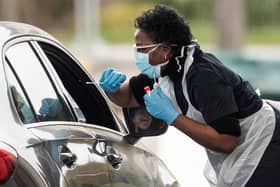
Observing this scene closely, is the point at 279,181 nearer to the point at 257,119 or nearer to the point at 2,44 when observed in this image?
the point at 257,119

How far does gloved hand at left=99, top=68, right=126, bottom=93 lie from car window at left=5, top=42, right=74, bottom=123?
125 centimetres

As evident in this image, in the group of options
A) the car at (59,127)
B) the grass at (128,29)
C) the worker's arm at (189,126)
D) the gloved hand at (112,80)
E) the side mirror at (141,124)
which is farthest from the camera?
the grass at (128,29)

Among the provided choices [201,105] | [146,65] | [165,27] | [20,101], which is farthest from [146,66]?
[20,101]

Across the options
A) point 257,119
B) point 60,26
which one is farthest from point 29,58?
point 60,26

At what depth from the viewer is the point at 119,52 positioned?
1174 inches

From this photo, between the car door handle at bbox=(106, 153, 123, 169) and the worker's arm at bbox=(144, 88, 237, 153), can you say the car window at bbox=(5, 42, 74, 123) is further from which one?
the worker's arm at bbox=(144, 88, 237, 153)

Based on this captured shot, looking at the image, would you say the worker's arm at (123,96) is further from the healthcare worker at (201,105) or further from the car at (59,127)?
the healthcare worker at (201,105)

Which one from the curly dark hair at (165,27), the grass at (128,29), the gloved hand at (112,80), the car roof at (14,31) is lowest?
the grass at (128,29)

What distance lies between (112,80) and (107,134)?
107cm

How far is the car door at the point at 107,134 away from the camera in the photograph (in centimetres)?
461

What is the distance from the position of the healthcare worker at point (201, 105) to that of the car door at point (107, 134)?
0.25 m

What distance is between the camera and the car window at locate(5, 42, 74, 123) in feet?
13.6

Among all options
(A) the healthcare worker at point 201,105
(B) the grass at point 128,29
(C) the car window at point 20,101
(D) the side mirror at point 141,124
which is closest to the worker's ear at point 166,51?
(A) the healthcare worker at point 201,105

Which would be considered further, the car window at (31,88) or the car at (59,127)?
the car window at (31,88)
